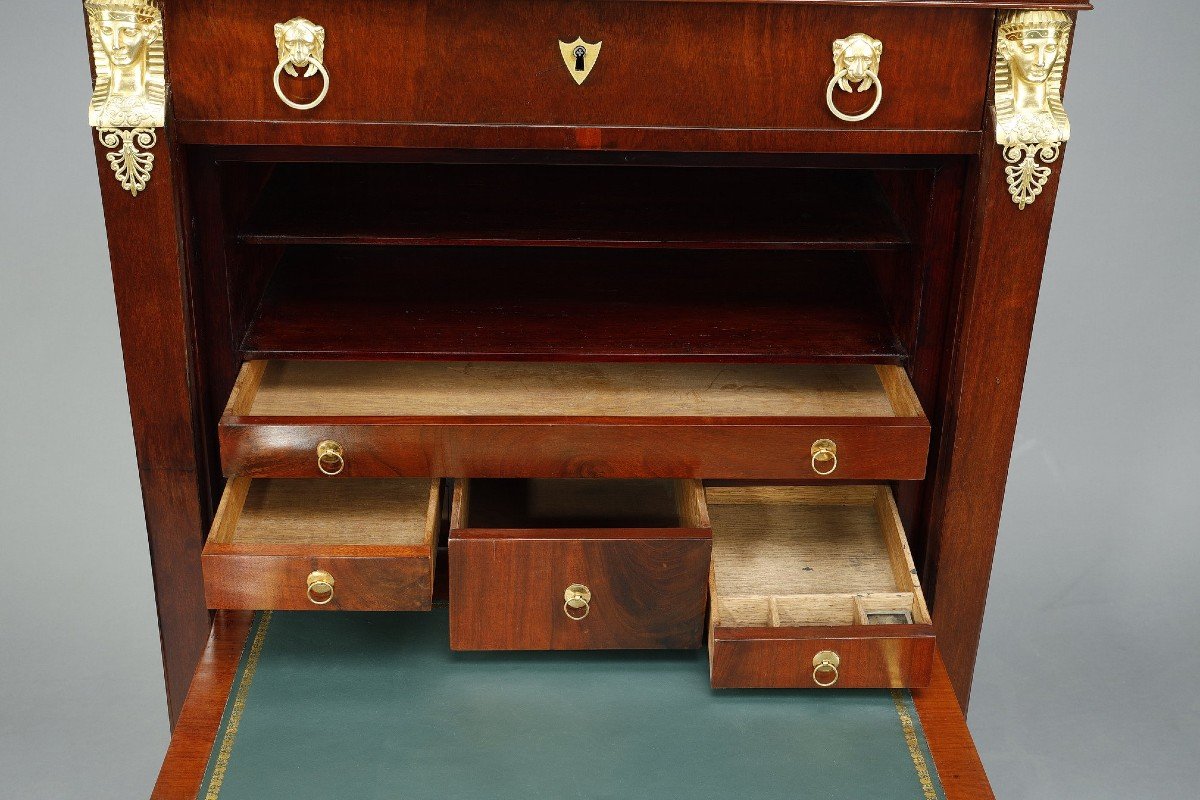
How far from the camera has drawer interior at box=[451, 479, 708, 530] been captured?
2.06 m

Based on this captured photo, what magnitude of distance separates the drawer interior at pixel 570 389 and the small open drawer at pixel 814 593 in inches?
6.2

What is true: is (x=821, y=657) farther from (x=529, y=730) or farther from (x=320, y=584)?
(x=320, y=584)

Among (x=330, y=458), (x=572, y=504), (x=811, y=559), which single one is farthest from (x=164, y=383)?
(x=811, y=559)

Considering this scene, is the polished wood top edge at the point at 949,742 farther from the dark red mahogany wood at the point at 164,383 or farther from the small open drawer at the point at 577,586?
the dark red mahogany wood at the point at 164,383

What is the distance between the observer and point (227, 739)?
1.63 metres

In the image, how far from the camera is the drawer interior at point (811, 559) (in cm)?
183

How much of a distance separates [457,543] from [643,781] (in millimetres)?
325

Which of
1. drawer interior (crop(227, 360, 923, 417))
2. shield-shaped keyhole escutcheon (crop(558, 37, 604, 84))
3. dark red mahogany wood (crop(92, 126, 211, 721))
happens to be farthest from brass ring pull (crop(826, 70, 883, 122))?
dark red mahogany wood (crop(92, 126, 211, 721))

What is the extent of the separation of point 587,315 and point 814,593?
1.43ft

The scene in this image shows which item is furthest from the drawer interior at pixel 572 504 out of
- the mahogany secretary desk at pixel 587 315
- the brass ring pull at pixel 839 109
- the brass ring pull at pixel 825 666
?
the brass ring pull at pixel 839 109

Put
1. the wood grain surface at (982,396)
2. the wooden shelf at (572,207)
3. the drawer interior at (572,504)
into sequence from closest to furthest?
the wood grain surface at (982,396)
the wooden shelf at (572,207)
the drawer interior at (572,504)

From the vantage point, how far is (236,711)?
1.68 meters

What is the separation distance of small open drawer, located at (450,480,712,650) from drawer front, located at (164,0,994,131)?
0.45m

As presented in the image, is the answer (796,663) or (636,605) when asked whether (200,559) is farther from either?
(796,663)
